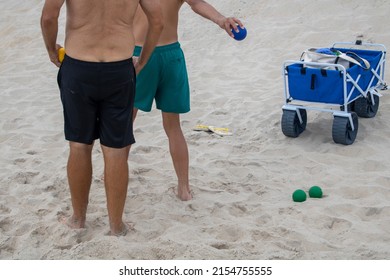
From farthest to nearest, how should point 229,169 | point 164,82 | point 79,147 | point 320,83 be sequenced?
point 320,83 < point 229,169 < point 164,82 < point 79,147

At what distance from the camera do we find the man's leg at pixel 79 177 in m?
4.10

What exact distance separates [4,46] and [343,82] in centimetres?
553

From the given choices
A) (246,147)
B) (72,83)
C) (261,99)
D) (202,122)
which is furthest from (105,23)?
(261,99)

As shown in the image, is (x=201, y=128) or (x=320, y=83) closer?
(x=320, y=83)

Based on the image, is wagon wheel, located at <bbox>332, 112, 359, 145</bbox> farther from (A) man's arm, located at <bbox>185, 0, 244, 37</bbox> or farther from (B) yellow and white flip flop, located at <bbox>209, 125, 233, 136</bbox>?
(A) man's arm, located at <bbox>185, 0, 244, 37</bbox>

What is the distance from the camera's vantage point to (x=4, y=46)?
945 cm

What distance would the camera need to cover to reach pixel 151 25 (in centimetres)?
405

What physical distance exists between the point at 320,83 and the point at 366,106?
0.72 meters

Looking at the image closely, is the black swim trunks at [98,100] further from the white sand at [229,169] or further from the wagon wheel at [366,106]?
the wagon wheel at [366,106]

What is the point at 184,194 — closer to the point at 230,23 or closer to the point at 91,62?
the point at 230,23

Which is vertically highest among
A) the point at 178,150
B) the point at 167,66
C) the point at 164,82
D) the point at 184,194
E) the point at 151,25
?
the point at 151,25

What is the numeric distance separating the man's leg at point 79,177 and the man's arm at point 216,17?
1263mm

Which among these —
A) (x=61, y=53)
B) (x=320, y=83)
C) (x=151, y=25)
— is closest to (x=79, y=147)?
(x=61, y=53)

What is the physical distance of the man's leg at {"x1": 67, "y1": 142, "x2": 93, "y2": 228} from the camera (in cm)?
410
